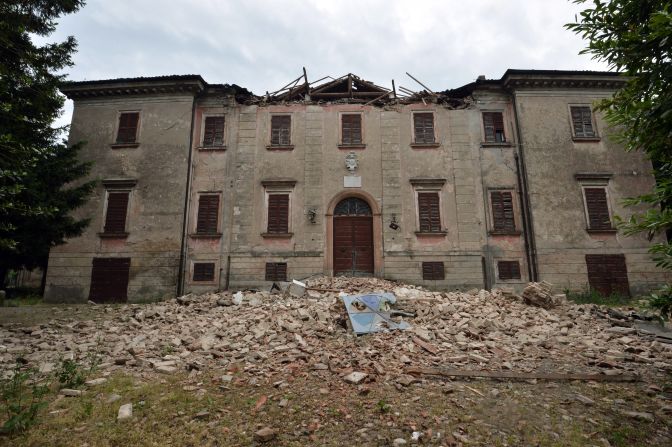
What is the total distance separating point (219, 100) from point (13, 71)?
7883mm

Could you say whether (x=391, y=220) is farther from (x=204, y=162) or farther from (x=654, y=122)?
(x=654, y=122)

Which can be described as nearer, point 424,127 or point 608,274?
point 608,274

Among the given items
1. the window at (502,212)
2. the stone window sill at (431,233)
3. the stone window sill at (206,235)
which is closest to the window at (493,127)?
the window at (502,212)

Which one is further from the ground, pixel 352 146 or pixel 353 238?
pixel 352 146

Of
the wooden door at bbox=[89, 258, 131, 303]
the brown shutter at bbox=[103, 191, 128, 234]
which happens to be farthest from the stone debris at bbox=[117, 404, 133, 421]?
the brown shutter at bbox=[103, 191, 128, 234]

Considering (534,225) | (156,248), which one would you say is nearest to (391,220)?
(534,225)

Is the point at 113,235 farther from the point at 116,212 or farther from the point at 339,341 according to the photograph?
the point at 339,341

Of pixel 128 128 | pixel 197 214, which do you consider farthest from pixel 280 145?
pixel 128 128

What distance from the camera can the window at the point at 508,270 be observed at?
1416 centimetres

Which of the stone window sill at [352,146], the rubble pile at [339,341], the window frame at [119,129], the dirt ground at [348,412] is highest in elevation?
the window frame at [119,129]

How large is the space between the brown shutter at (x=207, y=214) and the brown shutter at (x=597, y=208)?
49.2 ft

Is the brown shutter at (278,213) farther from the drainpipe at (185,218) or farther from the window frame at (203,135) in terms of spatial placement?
the drainpipe at (185,218)

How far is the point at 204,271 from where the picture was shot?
14.4 meters

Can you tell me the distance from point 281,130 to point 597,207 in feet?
43.7
